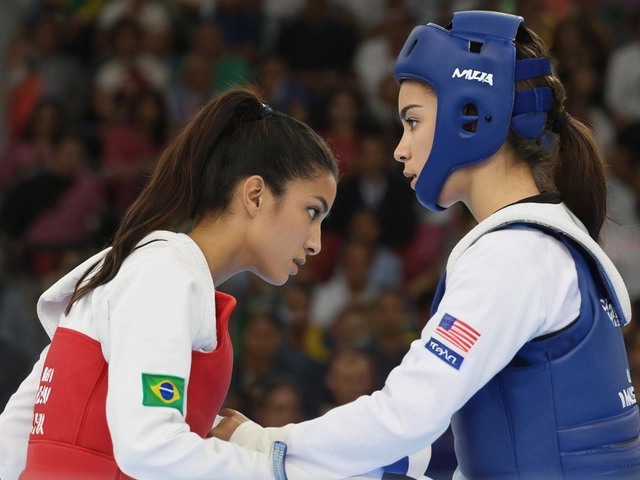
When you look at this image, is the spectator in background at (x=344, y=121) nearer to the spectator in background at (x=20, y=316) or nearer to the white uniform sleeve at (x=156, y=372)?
the spectator in background at (x=20, y=316)

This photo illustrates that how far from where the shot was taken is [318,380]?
19.3 feet

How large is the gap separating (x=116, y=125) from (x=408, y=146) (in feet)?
17.0

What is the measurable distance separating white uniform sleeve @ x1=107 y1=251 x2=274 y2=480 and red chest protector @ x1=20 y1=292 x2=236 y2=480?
5.2 inches

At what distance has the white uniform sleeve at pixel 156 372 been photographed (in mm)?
2395

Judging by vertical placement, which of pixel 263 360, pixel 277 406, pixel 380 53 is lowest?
pixel 277 406

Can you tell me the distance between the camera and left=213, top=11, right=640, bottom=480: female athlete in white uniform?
2.47 meters

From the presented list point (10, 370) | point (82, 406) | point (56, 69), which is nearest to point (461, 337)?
point (82, 406)

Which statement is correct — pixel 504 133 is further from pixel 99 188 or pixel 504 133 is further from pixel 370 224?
pixel 99 188

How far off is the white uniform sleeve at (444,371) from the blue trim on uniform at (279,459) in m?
0.02

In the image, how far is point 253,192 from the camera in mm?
2924

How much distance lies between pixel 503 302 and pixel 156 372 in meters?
0.90

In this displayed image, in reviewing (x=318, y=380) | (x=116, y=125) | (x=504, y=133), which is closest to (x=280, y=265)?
(x=504, y=133)

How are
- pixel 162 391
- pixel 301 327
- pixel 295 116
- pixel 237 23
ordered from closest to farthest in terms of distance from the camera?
pixel 162 391, pixel 301 327, pixel 295 116, pixel 237 23

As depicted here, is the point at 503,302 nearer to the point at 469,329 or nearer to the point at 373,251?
the point at 469,329
